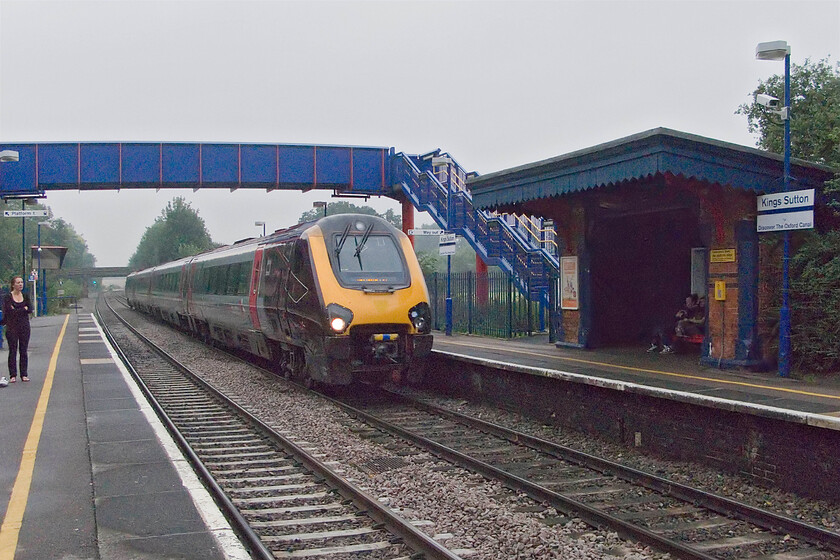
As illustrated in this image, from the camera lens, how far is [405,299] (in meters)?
11.9

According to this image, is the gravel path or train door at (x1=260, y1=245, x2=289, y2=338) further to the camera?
train door at (x1=260, y1=245, x2=289, y2=338)

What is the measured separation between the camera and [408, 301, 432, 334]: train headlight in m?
11.8

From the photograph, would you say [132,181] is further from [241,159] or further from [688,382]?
[688,382]

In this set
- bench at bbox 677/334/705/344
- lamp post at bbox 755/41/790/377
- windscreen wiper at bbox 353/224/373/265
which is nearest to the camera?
lamp post at bbox 755/41/790/377

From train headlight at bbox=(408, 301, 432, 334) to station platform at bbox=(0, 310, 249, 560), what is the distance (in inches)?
153

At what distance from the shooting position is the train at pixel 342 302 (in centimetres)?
1138

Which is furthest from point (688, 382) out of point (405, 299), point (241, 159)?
point (241, 159)

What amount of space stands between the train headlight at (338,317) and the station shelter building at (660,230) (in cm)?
429

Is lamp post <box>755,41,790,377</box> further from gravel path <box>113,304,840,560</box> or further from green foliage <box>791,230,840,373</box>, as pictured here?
gravel path <box>113,304,840,560</box>

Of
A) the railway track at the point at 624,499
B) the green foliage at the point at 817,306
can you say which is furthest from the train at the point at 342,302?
the green foliage at the point at 817,306

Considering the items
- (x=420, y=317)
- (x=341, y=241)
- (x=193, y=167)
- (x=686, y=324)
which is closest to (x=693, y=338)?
(x=686, y=324)

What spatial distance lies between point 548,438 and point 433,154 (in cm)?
1918

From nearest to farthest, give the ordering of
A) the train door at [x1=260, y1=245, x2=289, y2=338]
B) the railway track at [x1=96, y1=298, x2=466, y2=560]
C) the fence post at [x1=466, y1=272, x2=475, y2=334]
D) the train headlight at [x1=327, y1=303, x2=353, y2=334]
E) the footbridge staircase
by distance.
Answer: the railway track at [x1=96, y1=298, x2=466, y2=560] → the train headlight at [x1=327, y1=303, x2=353, y2=334] → the train door at [x1=260, y1=245, x2=289, y2=338] → the footbridge staircase → the fence post at [x1=466, y1=272, x2=475, y2=334]

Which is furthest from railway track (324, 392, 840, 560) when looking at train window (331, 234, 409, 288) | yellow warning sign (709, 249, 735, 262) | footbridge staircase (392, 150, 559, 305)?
footbridge staircase (392, 150, 559, 305)
